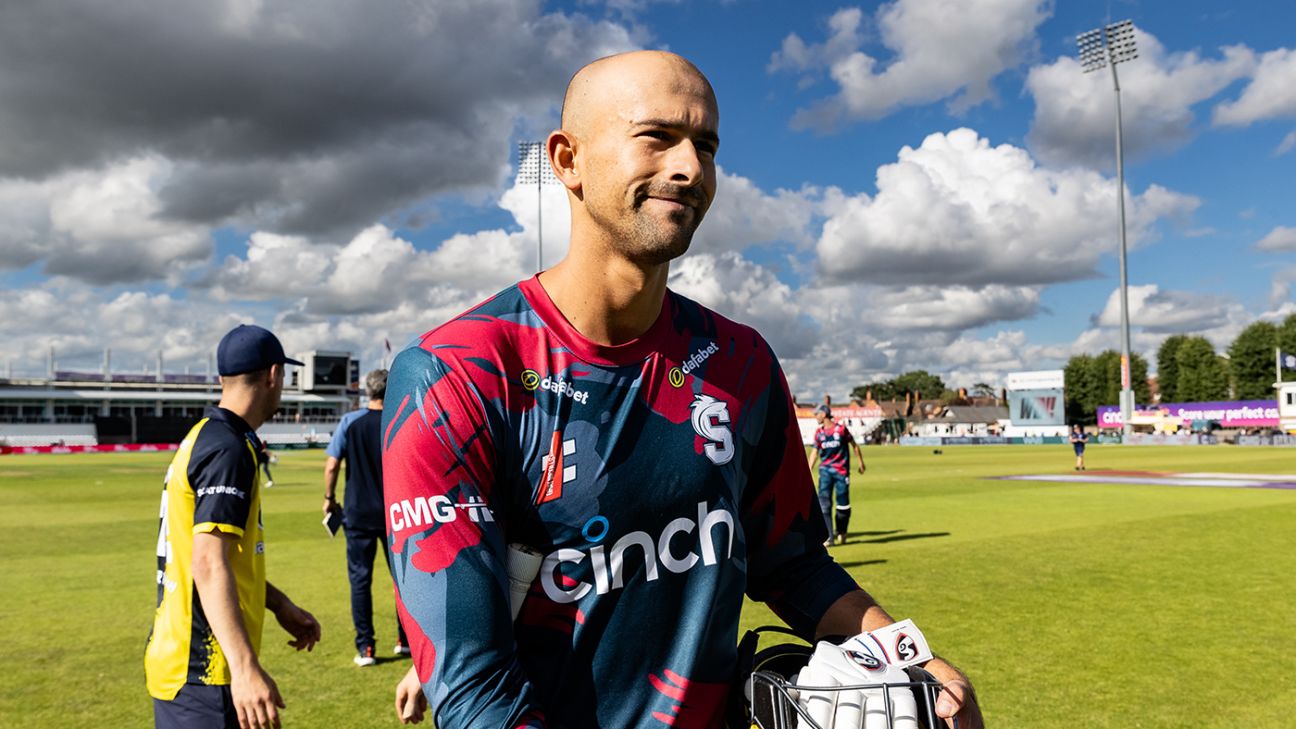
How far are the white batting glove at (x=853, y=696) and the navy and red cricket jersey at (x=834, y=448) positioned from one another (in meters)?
13.2

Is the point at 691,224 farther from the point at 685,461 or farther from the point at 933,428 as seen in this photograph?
the point at 933,428

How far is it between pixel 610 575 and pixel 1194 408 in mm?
95782

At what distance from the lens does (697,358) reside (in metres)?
1.92

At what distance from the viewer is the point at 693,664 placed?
1.70 meters

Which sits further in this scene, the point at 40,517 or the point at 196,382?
the point at 196,382

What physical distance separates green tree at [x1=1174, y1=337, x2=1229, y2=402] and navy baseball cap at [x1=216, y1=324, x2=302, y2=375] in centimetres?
11087

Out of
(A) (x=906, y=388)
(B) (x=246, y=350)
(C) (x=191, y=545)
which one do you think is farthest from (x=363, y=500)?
(A) (x=906, y=388)

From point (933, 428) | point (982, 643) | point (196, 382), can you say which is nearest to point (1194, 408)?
point (933, 428)

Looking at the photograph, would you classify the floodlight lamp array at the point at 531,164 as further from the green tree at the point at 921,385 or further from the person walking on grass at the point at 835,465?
the green tree at the point at 921,385

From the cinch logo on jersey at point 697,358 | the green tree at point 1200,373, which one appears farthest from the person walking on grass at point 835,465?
the green tree at point 1200,373

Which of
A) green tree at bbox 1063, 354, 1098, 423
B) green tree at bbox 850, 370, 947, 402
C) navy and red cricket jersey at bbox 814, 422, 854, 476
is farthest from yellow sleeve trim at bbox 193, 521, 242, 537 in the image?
green tree at bbox 850, 370, 947, 402

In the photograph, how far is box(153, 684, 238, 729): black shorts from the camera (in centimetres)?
326

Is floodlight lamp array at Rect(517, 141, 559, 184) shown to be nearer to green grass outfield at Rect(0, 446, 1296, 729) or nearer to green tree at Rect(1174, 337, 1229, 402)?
green grass outfield at Rect(0, 446, 1296, 729)

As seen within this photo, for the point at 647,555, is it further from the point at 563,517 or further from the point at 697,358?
the point at 697,358
